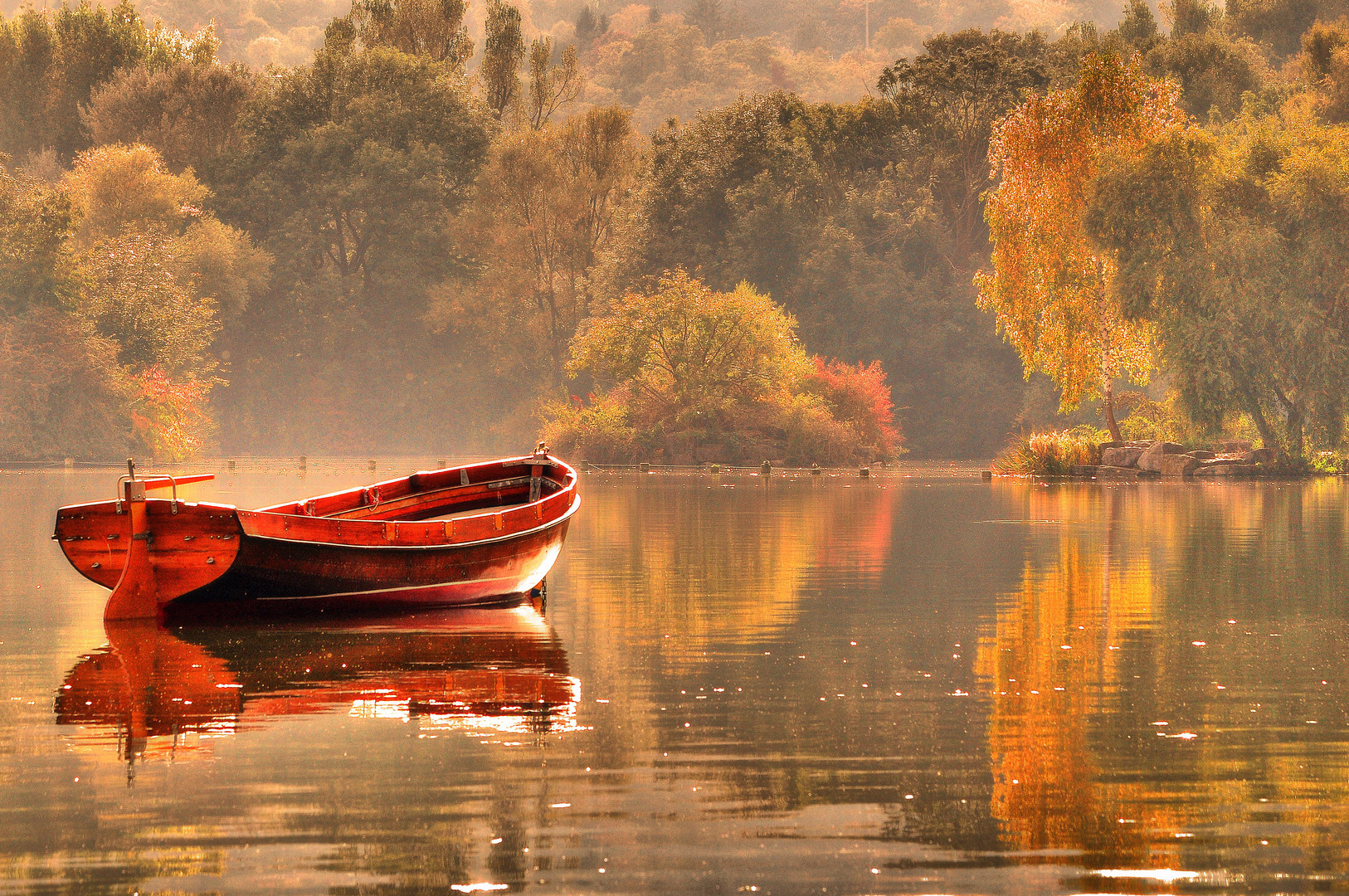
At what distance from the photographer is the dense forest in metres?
51.4

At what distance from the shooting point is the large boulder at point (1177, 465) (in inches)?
2076

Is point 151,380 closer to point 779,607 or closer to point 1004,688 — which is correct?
point 779,607

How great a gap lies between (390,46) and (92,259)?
26467 millimetres

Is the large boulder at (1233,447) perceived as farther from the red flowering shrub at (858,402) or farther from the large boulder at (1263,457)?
the red flowering shrub at (858,402)

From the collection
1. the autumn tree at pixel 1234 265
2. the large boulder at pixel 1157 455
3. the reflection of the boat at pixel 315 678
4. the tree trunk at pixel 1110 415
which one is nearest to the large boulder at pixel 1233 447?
the large boulder at pixel 1157 455

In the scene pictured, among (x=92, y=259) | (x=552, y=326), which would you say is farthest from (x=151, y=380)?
(x=552, y=326)

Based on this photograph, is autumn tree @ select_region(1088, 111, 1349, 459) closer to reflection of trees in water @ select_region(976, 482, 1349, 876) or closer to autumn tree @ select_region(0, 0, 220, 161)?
reflection of trees in water @ select_region(976, 482, 1349, 876)

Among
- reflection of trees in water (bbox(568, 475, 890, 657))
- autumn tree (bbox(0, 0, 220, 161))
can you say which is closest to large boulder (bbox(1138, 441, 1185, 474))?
reflection of trees in water (bbox(568, 475, 890, 657))

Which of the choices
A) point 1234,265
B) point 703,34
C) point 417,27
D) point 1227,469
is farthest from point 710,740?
point 703,34

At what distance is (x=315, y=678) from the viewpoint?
13227 mm

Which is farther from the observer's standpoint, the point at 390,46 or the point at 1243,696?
the point at 390,46

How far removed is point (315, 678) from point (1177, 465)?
4407 cm

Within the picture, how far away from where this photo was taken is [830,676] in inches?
513

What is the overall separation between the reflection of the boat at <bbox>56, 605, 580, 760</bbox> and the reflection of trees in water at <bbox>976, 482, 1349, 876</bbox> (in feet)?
11.4
